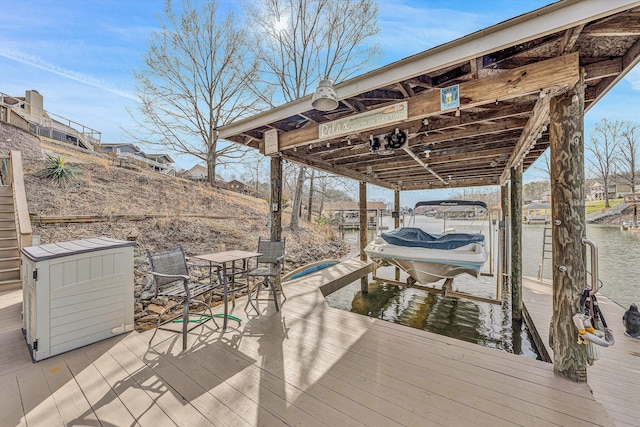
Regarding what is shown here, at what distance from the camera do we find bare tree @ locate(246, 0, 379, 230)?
991 cm

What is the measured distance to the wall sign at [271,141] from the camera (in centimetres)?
397

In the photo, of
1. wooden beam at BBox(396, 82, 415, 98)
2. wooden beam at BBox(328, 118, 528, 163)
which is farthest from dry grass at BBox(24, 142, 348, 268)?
wooden beam at BBox(396, 82, 415, 98)

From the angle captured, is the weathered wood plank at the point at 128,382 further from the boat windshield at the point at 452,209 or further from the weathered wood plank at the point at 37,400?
the boat windshield at the point at 452,209

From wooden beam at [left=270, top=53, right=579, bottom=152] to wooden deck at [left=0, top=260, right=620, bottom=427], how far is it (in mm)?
2456

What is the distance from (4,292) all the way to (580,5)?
7614mm

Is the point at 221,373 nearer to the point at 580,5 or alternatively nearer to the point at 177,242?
the point at 580,5

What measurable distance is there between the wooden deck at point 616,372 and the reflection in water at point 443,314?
1.63 feet

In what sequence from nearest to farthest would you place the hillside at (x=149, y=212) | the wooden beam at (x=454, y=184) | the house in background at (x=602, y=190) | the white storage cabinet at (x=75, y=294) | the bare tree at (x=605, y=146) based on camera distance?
the white storage cabinet at (x=75, y=294) < the hillside at (x=149, y=212) < the wooden beam at (x=454, y=184) < the bare tree at (x=605, y=146) < the house in background at (x=602, y=190)

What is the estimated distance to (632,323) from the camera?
10.9ft

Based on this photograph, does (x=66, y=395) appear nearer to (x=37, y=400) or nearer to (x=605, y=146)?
(x=37, y=400)

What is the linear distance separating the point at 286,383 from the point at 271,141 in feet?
10.7

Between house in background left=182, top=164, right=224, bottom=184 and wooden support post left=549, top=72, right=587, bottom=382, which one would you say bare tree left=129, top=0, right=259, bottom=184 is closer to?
house in background left=182, top=164, right=224, bottom=184

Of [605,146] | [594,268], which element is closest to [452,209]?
[594,268]

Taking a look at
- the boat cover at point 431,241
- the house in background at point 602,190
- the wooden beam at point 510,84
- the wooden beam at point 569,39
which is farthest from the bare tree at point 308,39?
the house in background at point 602,190
